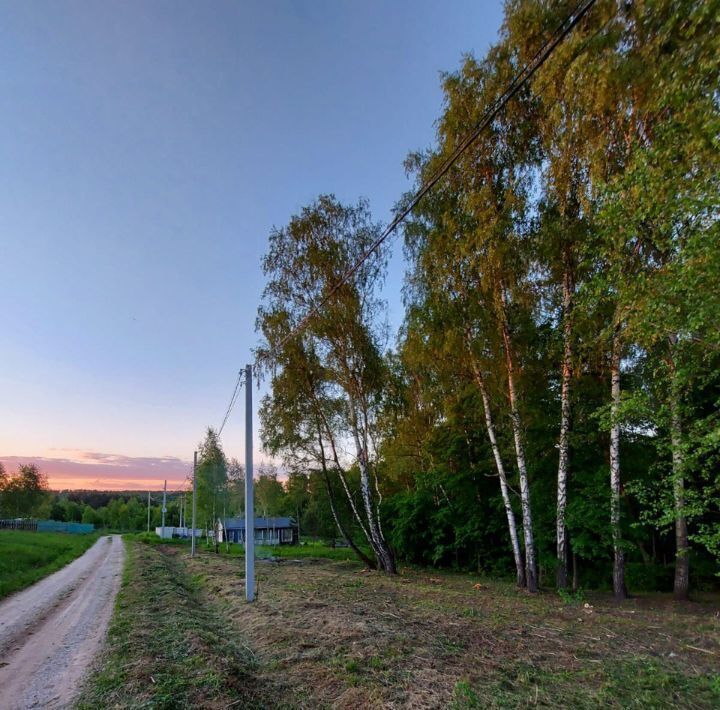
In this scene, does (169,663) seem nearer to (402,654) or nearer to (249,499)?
(402,654)

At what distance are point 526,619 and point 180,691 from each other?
251 inches

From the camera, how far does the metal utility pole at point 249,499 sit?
10852 millimetres

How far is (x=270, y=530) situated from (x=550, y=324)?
5440cm

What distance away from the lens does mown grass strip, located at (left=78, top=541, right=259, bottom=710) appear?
15.3ft

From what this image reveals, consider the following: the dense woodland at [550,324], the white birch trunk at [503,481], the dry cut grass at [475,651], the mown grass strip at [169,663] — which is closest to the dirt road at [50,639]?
the mown grass strip at [169,663]

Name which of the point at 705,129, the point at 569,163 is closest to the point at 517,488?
the point at 569,163

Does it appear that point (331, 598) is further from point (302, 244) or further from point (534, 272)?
point (302, 244)

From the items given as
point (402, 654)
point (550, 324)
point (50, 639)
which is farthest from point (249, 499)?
point (550, 324)

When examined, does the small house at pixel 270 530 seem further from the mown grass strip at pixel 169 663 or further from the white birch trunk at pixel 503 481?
the mown grass strip at pixel 169 663

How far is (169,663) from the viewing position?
225 inches

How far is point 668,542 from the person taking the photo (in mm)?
16547

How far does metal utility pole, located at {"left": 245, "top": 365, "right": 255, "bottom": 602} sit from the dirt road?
2859 millimetres

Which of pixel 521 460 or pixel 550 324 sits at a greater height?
pixel 550 324

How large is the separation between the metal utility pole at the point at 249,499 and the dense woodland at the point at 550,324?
1.96m
